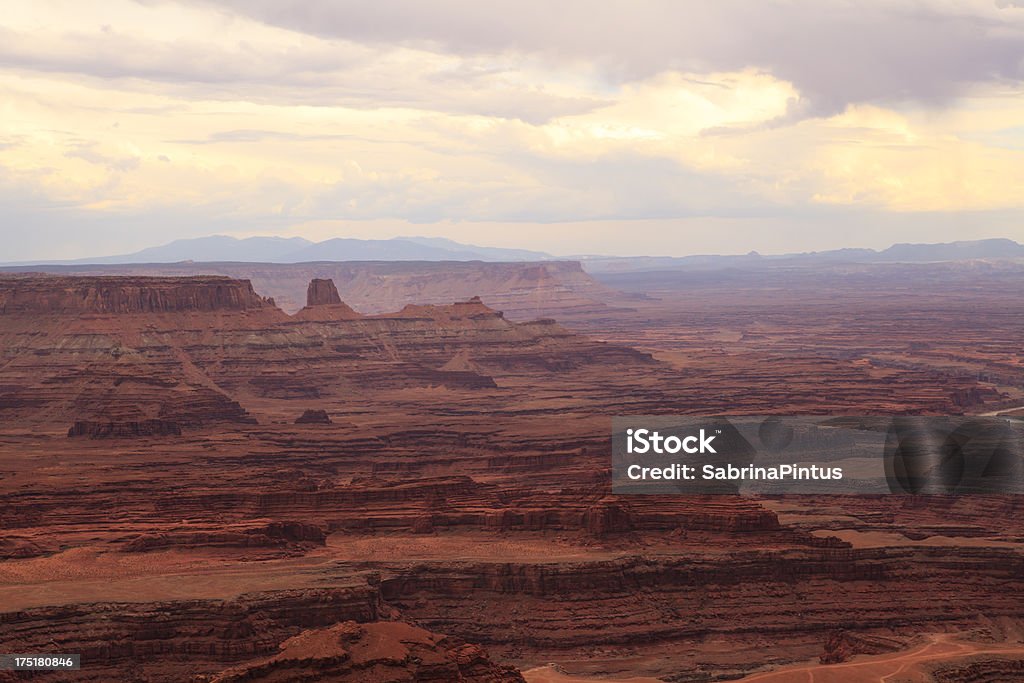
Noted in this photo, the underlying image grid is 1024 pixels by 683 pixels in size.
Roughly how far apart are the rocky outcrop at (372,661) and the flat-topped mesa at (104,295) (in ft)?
451

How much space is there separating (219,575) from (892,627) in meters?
33.0

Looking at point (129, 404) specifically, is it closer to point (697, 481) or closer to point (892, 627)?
point (697, 481)

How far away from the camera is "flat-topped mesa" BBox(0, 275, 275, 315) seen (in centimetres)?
17912

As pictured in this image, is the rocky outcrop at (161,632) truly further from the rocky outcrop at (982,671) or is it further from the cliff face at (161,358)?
the cliff face at (161,358)

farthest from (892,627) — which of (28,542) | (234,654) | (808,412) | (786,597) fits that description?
(808,412)

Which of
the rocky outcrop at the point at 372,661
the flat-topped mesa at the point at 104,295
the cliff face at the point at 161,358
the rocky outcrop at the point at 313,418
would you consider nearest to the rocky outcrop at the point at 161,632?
the rocky outcrop at the point at 372,661

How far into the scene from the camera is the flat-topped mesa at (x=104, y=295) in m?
179

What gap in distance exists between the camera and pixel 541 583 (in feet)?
242

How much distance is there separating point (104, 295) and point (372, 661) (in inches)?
5579

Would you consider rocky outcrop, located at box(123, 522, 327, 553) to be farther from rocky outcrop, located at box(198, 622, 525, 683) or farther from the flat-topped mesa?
the flat-topped mesa

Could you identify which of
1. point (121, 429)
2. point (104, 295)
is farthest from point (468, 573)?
point (104, 295)

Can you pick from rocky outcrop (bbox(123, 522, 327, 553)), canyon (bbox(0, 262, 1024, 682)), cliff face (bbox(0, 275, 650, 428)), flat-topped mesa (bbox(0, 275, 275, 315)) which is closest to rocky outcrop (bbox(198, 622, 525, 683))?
canyon (bbox(0, 262, 1024, 682))

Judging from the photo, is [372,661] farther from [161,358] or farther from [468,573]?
[161,358]

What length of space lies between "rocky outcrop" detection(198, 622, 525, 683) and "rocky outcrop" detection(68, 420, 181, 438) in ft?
294
